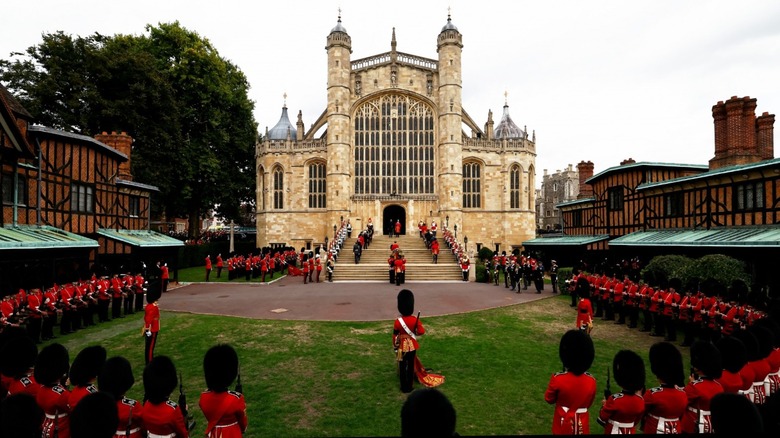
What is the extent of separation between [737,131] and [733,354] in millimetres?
19602

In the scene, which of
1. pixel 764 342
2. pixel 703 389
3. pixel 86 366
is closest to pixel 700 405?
pixel 703 389

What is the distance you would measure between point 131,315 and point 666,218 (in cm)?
2447

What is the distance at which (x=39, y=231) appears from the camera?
56.2 ft

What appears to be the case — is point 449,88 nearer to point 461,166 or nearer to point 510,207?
point 461,166

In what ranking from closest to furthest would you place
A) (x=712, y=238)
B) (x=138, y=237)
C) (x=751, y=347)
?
1. (x=751, y=347)
2. (x=712, y=238)
3. (x=138, y=237)

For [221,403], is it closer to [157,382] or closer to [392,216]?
[157,382]

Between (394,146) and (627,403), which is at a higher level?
(394,146)

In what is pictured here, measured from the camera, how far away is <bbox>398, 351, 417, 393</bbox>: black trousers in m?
8.27

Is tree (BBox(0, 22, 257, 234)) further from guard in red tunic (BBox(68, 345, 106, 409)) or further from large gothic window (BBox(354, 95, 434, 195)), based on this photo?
guard in red tunic (BBox(68, 345, 106, 409))

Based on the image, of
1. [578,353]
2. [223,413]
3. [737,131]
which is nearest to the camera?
[223,413]

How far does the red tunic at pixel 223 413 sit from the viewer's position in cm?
483

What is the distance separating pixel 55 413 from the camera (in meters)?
5.05

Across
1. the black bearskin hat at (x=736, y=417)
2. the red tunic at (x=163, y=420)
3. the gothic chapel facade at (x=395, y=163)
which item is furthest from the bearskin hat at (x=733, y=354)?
the gothic chapel facade at (x=395, y=163)

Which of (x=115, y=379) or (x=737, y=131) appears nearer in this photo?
(x=115, y=379)
